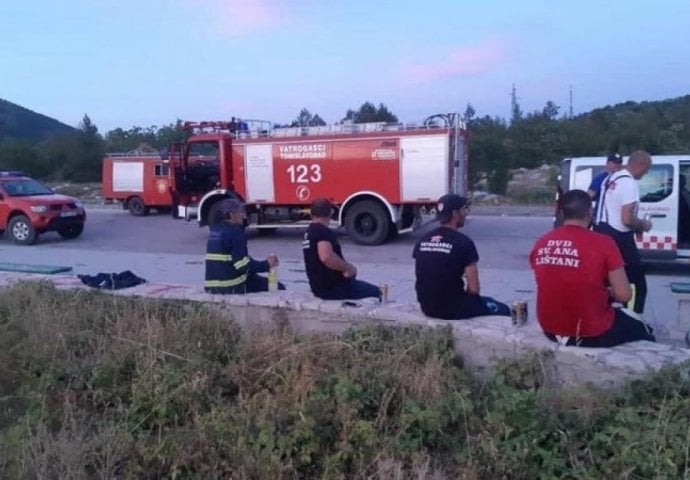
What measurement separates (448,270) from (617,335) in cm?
132

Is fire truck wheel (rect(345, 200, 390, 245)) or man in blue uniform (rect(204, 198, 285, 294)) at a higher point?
man in blue uniform (rect(204, 198, 285, 294))

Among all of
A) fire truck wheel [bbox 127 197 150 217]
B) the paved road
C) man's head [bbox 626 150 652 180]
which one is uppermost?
man's head [bbox 626 150 652 180]

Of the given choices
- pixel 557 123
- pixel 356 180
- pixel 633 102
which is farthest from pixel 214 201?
pixel 633 102

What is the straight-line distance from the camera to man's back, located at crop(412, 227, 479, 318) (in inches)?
237

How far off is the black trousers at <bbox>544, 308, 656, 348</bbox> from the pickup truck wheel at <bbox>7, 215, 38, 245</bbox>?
52.8ft

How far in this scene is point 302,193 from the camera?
18359 millimetres

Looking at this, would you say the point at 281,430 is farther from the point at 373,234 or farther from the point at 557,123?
the point at 557,123

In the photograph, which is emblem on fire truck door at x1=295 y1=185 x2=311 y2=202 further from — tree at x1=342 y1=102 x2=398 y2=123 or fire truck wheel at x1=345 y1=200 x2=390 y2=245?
tree at x1=342 y1=102 x2=398 y2=123

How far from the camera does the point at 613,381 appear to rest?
16.3ft

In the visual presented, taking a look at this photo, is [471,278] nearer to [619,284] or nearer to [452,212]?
[452,212]

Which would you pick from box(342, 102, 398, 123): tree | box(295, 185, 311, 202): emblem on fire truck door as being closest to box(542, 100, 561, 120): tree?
box(342, 102, 398, 123): tree

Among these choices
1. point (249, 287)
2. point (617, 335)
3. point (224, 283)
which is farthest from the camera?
point (249, 287)

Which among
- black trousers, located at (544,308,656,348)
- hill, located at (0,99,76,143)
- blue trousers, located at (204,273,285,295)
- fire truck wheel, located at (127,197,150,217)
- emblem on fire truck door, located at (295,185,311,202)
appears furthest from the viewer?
hill, located at (0,99,76,143)

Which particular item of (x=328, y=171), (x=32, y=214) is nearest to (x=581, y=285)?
(x=328, y=171)
